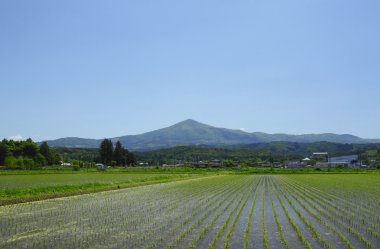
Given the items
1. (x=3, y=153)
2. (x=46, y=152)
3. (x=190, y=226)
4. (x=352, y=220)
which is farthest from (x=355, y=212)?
(x=46, y=152)

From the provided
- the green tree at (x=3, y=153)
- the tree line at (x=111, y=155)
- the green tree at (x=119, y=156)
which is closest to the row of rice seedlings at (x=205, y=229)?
the green tree at (x=3, y=153)

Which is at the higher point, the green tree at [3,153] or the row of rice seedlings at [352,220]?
the green tree at [3,153]

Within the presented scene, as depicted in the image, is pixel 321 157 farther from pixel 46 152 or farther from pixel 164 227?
pixel 164 227

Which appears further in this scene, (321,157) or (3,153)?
(321,157)

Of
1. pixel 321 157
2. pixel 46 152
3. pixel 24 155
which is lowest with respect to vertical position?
pixel 321 157

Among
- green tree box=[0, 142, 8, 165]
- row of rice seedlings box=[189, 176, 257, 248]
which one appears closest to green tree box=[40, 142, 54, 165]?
green tree box=[0, 142, 8, 165]

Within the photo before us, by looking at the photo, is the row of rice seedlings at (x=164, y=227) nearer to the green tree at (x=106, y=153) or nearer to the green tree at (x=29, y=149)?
the green tree at (x=29, y=149)

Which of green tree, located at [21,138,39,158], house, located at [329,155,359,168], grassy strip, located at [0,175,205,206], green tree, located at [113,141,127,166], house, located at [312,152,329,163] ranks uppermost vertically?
green tree, located at [21,138,39,158]

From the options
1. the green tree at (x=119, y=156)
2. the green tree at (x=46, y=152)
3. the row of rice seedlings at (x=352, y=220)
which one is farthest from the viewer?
the green tree at (x=119, y=156)

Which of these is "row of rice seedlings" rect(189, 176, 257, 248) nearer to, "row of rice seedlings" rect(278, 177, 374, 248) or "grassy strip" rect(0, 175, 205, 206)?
"row of rice seedlings" rect(278, 177, 374, 248)

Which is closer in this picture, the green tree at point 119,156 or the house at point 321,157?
the green tree at point 119,156

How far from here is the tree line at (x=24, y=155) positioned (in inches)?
3113

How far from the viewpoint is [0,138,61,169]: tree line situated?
79.1m

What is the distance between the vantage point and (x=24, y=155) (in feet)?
290
